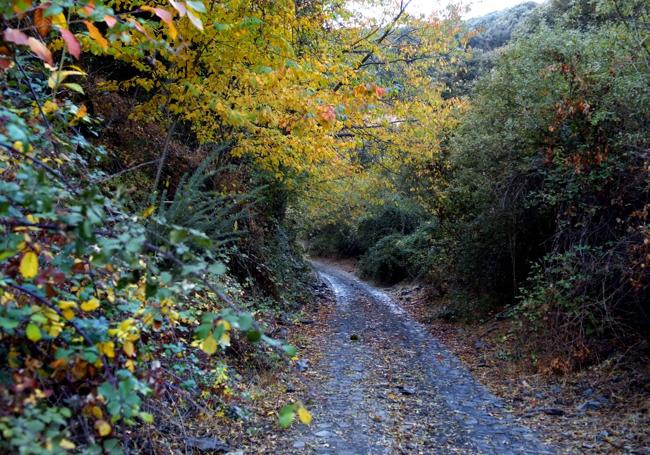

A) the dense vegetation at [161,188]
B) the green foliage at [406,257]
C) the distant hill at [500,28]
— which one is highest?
the distant hill at [500,28]

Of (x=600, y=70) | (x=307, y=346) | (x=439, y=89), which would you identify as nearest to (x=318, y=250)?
(x=439, y=89)

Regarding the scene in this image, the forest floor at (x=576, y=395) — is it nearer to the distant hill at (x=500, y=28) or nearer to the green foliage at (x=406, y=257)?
the green foliage at (x=406, y=257)

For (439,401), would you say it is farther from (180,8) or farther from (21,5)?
(21,5)

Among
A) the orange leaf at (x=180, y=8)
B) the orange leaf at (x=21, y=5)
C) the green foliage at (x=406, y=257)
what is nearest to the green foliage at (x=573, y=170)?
the green foliage at (x=406, y=257)

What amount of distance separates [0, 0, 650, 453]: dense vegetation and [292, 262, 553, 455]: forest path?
0.76 metres

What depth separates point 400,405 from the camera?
618 cm

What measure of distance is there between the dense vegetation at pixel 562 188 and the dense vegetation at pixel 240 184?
0.14 feet

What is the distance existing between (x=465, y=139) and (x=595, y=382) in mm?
5820

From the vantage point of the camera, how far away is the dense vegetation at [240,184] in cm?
214

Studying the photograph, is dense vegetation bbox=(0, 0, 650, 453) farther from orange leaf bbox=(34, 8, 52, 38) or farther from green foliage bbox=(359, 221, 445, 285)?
green foliage bbox=(359, 221, 445, 285)

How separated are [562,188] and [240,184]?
5467 millimetres

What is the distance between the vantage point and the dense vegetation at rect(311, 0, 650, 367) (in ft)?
21.6

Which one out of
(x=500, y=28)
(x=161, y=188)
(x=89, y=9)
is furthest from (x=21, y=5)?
(x=500, y=28)

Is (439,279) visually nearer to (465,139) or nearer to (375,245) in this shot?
(465,139)
